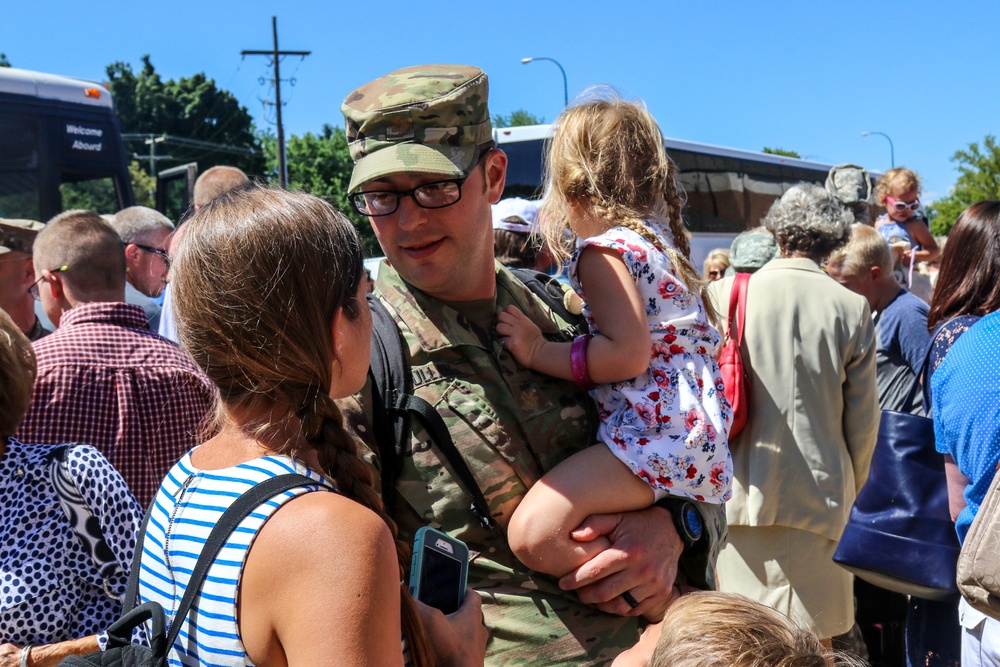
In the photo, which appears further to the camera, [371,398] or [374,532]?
[371,398]

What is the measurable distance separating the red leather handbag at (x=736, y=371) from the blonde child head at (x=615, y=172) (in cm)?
138

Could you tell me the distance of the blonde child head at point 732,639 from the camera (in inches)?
57.2

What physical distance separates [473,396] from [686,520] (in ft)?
1.89

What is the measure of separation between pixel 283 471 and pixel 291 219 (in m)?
0.38

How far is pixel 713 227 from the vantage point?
14.9m

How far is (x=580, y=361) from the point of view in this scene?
208 centimetres

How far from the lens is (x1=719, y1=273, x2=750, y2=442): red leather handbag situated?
381 cm

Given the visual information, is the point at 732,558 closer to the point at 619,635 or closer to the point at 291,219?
the point at 619,635

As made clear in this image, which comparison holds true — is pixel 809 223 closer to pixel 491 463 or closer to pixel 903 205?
pixel 491 463

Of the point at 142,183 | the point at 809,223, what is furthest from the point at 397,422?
the point at 142,183

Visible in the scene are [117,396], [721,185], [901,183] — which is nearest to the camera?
[117,396]

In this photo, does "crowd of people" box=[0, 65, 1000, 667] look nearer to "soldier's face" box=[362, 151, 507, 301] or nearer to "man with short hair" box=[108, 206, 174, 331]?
"soldier's face" box=[362, 151, 507, 301]

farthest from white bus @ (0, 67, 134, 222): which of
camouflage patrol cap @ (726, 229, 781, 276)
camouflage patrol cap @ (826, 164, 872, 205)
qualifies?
camouflage patrol cap @ (826, 164, 872, 205)

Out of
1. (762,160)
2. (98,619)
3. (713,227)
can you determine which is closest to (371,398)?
(98,619)
